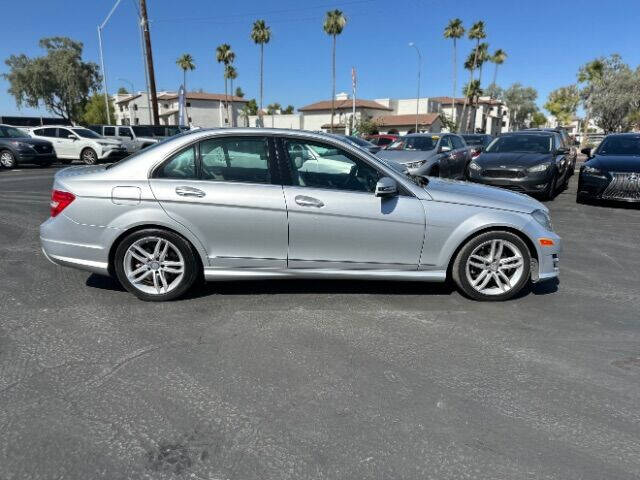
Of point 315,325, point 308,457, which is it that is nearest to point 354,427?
point 308,457

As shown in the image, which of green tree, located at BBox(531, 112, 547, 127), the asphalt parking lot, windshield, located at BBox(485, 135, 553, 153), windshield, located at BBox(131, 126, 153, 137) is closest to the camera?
the asphalt parking lot

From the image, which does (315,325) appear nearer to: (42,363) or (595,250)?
(42,363)

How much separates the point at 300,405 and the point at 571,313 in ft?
9.00

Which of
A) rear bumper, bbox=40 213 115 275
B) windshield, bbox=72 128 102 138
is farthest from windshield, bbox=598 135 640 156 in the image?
windshield, bbox=72 128 102 138

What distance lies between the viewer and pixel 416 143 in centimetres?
1255

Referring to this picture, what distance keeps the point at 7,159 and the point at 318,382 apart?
62.2 feet

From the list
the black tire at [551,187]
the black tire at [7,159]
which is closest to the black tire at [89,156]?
the black tire at [7,159]

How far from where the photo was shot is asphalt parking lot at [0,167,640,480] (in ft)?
7.36

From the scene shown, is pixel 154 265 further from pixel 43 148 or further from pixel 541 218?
pixel 43 148

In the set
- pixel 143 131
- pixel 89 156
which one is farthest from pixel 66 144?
pixel 143 131

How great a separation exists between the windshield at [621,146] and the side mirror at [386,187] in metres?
8.86

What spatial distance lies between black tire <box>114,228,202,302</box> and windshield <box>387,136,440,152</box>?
9.19 metres

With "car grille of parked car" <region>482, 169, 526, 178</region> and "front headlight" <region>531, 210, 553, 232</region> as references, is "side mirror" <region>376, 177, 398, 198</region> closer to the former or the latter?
"front headlight" <region>531, 210, 553, 232</region>

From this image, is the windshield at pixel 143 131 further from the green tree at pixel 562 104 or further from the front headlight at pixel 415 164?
the green tree at pixel 562 104
